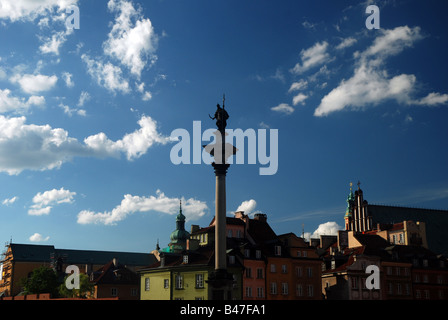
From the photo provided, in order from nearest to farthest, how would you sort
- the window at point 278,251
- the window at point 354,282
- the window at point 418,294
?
the window at point 278,251 → the window at point 354,282 → the window at point 418,294

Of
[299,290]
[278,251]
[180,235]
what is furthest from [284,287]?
[180,235]

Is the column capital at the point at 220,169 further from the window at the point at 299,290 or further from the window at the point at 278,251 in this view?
the window at the point at 299,290

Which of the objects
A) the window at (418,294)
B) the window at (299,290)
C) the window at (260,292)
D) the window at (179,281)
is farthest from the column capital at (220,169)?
the window at (418,294)

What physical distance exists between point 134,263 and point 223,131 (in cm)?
10483

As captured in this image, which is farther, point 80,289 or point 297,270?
point 80,289

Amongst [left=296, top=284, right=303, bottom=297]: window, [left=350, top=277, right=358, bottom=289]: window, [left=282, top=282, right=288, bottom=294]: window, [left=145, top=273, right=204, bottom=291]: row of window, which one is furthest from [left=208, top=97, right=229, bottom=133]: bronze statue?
[left=350, top=277, right=358, bottom=289]: window

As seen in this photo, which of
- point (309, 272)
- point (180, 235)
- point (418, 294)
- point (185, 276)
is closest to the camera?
point (185, 276)

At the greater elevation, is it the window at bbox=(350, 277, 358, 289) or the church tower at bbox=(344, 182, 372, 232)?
the church tower at bbox=(344, 182, 372, 232)

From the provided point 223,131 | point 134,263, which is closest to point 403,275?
point 223,131

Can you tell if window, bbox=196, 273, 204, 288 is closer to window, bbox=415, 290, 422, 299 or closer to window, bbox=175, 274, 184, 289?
window, bbox=175, 274, 184, 289

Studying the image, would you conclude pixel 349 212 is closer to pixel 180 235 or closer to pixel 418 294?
pixel 180 235

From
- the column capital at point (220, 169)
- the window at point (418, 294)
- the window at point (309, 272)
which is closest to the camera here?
the column capital at point (220, 169)
